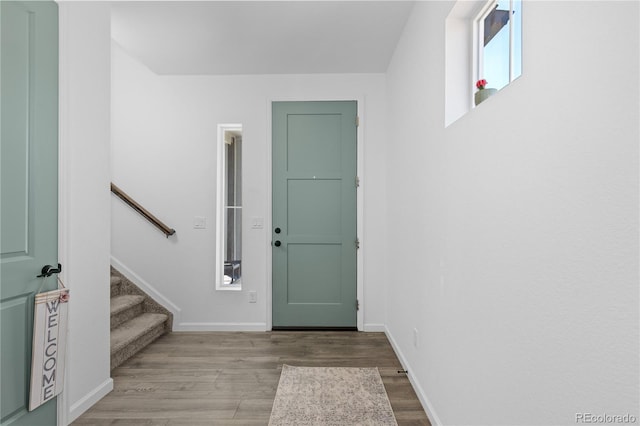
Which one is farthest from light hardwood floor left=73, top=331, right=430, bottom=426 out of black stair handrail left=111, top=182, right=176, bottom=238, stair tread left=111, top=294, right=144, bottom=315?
black stair handrail left=111, top=182, right=176, bottom=238

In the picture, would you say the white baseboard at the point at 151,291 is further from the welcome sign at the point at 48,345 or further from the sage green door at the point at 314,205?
the welcome sign at the point at 48,345

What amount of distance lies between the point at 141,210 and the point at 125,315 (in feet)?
3.29

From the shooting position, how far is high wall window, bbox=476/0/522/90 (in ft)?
4.23

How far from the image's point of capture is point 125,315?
10.2ft

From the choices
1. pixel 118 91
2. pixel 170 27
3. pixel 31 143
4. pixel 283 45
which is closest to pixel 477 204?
pixel 31 143

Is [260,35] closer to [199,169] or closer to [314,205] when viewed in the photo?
[199,169]

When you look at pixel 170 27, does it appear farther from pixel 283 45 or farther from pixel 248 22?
pixel 283 45

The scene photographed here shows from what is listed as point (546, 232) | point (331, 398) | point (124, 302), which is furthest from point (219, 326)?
point (546, 232)

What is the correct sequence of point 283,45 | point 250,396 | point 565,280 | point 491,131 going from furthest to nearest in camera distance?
1. point 283,45
2. point 250,396
3. point 491,131
4. point 565,280

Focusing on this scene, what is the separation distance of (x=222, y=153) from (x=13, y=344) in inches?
94.5

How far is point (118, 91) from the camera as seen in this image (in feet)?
11.5
